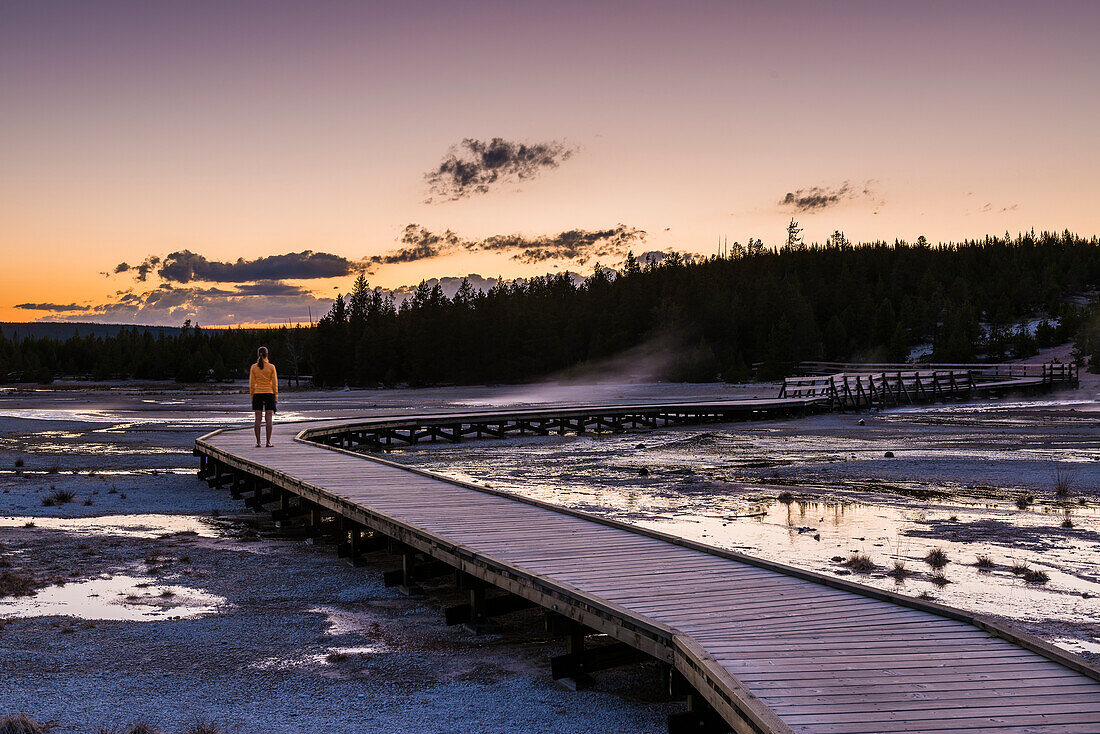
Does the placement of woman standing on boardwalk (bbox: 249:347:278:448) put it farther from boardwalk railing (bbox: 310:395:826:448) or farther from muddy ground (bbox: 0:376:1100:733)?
boardwalk railing (bbox: 310:395:826:448)

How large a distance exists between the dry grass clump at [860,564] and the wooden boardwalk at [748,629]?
8.48 feet

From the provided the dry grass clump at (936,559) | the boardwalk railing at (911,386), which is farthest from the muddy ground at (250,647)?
the boardwalk railing at (911,386)

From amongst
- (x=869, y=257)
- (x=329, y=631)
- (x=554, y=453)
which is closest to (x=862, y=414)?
(x=554, y=453)

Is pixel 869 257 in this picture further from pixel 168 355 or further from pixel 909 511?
pixel 909 511

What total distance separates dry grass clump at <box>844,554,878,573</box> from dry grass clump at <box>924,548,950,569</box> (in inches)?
25.2

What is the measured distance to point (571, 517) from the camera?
1016cm

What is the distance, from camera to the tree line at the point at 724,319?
8412cm

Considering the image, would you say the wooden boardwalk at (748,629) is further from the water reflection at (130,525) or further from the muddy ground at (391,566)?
the water reflection at (130,525)

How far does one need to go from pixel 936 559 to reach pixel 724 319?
80.8 metres

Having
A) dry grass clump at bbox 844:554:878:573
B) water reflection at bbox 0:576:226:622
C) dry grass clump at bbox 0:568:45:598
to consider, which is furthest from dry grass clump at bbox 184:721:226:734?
dry grass clump at bbox 844:554:878:573

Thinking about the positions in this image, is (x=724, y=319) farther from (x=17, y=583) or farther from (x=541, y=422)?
(x=17, y=583)

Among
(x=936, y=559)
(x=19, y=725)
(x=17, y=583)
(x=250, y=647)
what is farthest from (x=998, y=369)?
(x=19, y=725)

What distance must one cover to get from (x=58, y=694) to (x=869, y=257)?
452 ft

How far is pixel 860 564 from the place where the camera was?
10008 millimetres
